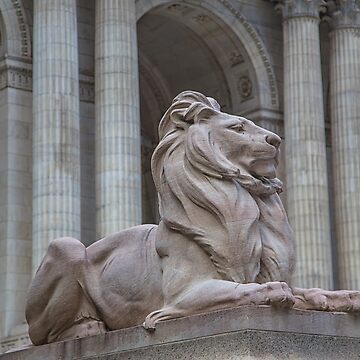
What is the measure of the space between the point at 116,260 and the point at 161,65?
3376cm

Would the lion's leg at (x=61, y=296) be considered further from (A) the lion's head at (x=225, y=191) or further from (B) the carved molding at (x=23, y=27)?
(B) the carved molding at (x=23, y=27)

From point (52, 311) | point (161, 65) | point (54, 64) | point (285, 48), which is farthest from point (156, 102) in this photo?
point (52, 311)

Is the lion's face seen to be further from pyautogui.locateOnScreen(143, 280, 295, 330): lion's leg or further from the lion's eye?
pyautogui.locateOnScreen(143, 280, 295, 330): lion's leg

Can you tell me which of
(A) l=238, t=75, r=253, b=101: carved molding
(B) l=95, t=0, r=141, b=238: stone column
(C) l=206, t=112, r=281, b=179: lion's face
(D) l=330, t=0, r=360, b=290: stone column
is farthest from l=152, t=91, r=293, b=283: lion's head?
(A) l=238, t=75, r=253, b=101: carved molding

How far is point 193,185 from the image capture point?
7.11 meters

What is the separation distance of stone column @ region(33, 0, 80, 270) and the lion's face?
2257 cm

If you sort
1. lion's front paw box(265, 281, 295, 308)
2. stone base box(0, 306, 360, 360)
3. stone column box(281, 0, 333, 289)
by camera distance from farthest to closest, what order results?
1. stone column box(281, 0, 333, 289)
2. lion's front paw box(265, 281, 295, 308)
3. stone base box(0, 306, 360, 360)

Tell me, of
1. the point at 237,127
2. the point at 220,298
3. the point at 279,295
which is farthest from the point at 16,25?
the point at 279,295

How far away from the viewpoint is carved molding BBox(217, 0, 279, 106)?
37250 mm

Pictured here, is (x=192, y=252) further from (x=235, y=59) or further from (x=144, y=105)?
(x=144, y=105)

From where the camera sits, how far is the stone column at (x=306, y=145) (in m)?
34.6

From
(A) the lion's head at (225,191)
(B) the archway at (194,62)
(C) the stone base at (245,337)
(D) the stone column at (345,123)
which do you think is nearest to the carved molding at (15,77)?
(B) the archway at (194,62)

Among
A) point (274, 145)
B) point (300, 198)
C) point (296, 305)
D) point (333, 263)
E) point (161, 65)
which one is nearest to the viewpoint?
point (296, 305)

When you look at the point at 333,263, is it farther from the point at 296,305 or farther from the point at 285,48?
the point at 296,305
